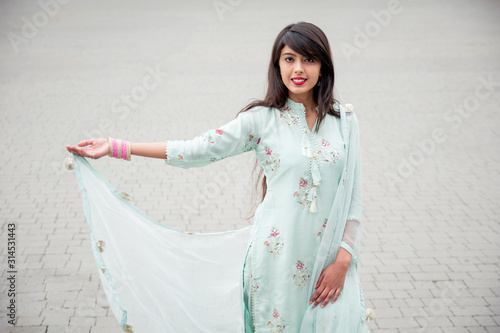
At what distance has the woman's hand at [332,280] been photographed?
2.73 m

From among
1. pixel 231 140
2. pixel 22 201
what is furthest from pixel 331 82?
pixel 22 201

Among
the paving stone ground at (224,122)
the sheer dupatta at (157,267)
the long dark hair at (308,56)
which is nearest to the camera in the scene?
the long dark hair at (308,56)

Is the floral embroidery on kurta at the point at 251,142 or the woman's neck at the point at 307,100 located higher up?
the woman's neck at the point at 307,100

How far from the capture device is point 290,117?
2801 millimetres

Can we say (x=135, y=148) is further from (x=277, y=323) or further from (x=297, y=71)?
(x=277, y=323)

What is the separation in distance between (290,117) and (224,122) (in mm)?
5906

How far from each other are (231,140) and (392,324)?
227cm

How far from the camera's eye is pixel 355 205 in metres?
2.84

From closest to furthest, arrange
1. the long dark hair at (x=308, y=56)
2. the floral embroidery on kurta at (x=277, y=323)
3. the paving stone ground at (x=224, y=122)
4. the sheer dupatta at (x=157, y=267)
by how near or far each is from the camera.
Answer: the long dark hair at (x=308, y=56) → the floral embroidery on kurta at (x=277, y=323) → the sheer dupatta at (x=157, y=267) → the paving stone ground at (x=224, y=122)

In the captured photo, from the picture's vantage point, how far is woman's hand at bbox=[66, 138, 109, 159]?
267 cm

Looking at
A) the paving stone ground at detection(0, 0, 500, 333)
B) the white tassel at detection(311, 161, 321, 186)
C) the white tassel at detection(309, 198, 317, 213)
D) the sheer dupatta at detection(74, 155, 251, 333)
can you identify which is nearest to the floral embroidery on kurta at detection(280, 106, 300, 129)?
the white tassel at detection(311, 161, 321, 186)

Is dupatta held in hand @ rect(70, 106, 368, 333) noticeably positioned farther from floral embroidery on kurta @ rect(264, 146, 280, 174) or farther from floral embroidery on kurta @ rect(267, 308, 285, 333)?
floral embroidery on kurta @ rect(264, 146, 280, 174)

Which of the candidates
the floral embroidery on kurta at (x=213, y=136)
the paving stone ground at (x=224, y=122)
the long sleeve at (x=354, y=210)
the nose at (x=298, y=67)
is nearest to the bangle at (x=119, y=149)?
the floral embroidery on kurta at (x=213, y=136)

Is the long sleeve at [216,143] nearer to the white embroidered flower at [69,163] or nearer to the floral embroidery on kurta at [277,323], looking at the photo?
the white embroidered flower at [69,163]
